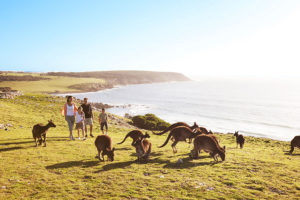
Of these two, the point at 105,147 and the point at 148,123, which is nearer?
the point at 105,147

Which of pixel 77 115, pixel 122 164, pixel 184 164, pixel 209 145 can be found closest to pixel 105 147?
pixel 122 164

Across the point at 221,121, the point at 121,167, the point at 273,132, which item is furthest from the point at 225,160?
the point at 221,121

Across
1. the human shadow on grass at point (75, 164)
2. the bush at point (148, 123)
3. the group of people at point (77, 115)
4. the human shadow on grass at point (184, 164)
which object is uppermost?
the group of people at point (77, 115)

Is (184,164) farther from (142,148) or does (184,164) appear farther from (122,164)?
(122,164)

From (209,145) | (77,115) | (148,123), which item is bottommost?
(148,123)

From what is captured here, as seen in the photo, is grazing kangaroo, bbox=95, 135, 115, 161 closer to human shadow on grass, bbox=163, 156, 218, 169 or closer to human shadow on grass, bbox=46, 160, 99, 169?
human shadow on grass, bbox=46, 160, 99, 169

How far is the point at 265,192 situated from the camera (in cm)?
788

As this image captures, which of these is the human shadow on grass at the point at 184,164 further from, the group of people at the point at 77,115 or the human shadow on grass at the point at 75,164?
the group of people at the point at 77,115

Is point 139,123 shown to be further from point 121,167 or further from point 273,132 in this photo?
point 273,132

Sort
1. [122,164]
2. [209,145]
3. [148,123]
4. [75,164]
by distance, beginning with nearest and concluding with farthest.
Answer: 1. [75,164]
2. [122,164]
3. [209,145]
4. [148,123]

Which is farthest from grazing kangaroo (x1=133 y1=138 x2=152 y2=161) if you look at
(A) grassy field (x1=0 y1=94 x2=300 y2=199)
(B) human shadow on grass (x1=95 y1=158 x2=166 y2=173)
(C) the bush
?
(C) the bush

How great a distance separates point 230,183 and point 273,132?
51967 mm

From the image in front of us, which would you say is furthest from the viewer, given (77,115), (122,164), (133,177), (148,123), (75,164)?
(148,123)

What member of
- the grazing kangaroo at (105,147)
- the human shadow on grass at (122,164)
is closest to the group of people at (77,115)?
the grazing kangaroo at (105,147)
